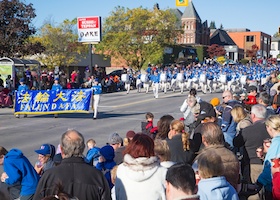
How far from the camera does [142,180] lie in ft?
15.9

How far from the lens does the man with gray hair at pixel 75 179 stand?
463 cm

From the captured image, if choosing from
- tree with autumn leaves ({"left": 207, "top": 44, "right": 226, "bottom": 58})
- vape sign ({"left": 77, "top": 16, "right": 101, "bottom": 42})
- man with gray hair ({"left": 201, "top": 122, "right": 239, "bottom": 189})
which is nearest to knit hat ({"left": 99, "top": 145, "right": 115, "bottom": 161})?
man with gray hair ({"left": 201, "top": 122, "right": 239, "bottom": 189})

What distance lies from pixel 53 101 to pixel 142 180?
596 inches

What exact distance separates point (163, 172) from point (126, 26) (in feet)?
174

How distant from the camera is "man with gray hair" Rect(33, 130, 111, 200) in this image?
4633 mm

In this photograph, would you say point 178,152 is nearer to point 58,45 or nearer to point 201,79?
point 201,79

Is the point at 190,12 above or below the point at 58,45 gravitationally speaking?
above

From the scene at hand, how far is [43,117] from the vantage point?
2020cm

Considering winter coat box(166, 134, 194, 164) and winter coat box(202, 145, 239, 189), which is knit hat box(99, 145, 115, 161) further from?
winter coat box(202, 145, 239, 189)

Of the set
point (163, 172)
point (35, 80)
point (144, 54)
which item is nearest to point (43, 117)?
point (35, 80)

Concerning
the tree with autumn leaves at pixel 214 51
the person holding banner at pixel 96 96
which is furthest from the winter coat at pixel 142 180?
the tree with autumn leaves at pixel 214 51

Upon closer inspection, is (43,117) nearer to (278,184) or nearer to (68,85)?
(68,85)

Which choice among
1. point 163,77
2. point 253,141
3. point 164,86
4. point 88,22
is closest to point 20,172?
point 253,141

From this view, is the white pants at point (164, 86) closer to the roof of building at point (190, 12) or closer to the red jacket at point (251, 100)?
the red jacket at point (251, 100)
